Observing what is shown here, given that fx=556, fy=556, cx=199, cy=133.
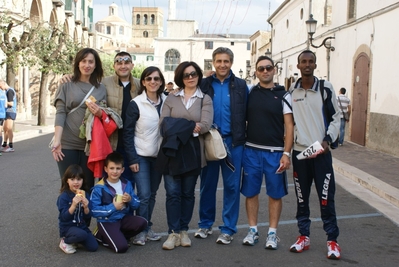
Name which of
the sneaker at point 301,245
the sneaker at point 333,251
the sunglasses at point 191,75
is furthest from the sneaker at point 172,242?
the sunglasses at point 191,75

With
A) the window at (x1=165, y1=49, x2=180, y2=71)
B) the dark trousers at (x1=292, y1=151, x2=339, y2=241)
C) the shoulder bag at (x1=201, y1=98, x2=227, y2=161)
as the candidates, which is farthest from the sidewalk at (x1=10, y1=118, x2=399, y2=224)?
the window at (x1=165, y1=49, x2=180, y2=71)

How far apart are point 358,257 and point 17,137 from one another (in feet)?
52.4

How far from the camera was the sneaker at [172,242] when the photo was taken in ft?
18.3

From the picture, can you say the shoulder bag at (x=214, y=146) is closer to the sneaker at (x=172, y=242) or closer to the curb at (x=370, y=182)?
the sneaker at (x=172, y=242)

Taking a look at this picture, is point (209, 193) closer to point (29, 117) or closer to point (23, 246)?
point (23, 246)

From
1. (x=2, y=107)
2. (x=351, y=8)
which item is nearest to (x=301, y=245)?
(x=2, y=107)

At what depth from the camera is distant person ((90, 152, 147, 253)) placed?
18.1 feet

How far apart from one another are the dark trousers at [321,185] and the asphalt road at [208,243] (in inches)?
10.9

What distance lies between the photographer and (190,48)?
91500 millimetres

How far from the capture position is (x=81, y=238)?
5406 millimetres

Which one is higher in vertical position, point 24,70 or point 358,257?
point 24,70

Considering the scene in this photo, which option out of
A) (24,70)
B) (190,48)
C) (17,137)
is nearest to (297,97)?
(17,137)

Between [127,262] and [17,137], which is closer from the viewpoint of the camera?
[127,262]

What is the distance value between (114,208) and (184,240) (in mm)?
797
